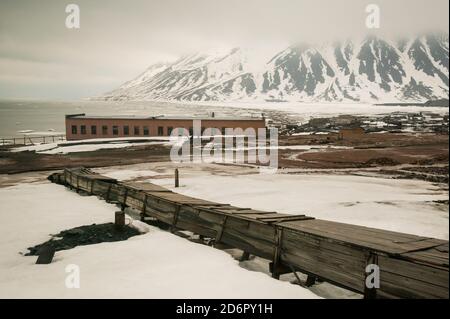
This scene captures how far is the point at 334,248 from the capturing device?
7.50 metres

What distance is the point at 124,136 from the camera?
61.2 metres

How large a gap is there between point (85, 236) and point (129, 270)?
3613mm

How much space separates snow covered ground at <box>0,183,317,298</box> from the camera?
7852 mm

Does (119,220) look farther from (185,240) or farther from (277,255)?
(277,255)

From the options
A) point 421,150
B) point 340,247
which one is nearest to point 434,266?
point 340,247

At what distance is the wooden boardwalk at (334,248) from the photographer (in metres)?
6.14

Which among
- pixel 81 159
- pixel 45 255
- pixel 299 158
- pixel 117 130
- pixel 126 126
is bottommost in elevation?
pixel 81 159

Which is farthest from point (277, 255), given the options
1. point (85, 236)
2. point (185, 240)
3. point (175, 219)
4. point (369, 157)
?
point (369, 157)

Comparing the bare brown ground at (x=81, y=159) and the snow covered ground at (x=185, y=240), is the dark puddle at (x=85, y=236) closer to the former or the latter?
the snow covered ground at (x=185, y=240)

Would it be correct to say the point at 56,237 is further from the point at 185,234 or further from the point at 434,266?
the point at 434,266

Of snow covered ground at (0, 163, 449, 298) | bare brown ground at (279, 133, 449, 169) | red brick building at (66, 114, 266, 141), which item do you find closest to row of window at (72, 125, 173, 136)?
red brick building at (66, 114, 266, 141)

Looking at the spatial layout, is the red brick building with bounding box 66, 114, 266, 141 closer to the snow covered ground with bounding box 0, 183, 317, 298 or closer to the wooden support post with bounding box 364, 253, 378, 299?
the snow covered ground with bounding box 0, 183, 317, 298

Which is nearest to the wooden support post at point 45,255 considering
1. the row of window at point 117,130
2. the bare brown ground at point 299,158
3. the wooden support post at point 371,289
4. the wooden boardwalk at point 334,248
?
the wooden boardwalk at point 334,248
